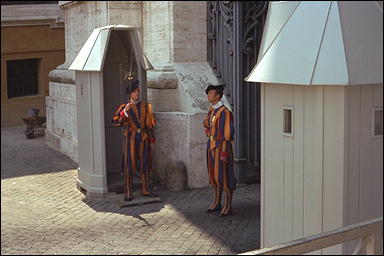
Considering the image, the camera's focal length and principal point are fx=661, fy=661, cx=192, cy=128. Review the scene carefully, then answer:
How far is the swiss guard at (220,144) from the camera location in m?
5.54

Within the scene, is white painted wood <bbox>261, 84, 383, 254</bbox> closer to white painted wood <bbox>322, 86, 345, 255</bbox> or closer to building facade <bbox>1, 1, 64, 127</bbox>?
white painted wood <bbox>322, 86, 345, 255</bbox>

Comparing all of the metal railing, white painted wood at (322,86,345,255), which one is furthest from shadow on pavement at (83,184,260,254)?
the metal railing

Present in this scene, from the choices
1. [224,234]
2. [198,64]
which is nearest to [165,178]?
[198,64]

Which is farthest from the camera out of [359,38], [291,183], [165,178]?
[165,178]

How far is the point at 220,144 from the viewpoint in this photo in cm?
559

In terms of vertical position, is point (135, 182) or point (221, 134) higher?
point (221, 134)

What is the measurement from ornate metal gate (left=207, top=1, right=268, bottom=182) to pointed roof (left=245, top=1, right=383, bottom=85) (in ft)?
10.6

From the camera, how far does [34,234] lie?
4.88 metres

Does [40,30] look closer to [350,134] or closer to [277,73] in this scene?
[277,73]

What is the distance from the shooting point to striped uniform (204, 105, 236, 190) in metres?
5.54

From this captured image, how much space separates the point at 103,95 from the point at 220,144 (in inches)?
59.0

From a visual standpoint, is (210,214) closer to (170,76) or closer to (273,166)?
(273,166)

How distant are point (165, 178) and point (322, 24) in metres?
3.61

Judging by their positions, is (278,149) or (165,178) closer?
(278,149)
